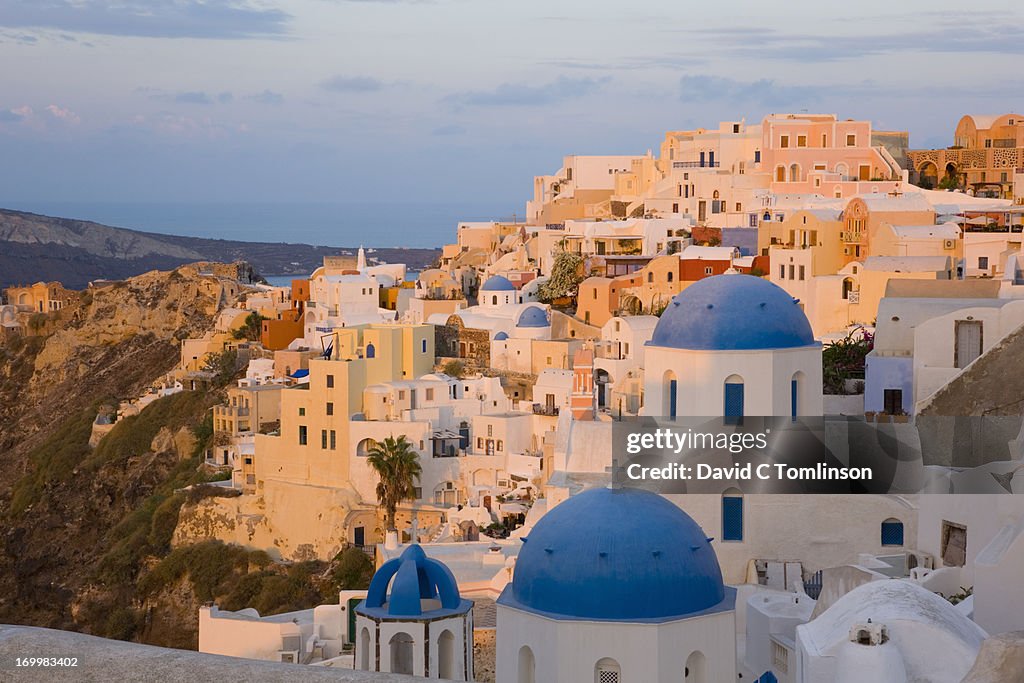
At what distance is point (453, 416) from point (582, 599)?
18969mm

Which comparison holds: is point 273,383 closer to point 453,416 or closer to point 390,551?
point 453,416

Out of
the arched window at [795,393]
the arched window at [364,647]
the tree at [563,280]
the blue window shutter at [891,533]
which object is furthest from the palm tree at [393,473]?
the arched window at [364,647]

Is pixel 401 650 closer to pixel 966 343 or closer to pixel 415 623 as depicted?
pixel 415 623

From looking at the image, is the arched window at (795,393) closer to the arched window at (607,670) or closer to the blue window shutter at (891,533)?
the blue window shutter at (891,533)

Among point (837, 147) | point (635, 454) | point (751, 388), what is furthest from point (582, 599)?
point (837, 147)

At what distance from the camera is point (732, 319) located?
19.0m

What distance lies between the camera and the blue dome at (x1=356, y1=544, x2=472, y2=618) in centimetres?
1614

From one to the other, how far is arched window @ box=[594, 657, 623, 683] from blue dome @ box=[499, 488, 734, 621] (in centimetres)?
36

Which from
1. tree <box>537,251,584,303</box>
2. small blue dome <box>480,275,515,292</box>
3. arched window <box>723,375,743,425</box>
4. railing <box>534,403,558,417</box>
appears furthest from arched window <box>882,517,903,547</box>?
small blue dome <box>480,275,515,292</box>

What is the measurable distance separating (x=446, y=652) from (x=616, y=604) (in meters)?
3.47

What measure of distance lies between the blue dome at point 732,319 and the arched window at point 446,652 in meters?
4.92

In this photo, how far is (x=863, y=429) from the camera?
60.7 feet

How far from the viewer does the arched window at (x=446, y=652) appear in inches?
630

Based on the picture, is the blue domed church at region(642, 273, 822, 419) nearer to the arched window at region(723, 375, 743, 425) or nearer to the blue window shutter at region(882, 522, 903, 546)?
Answer: the arched window at region(723, 375, 743, 425)
